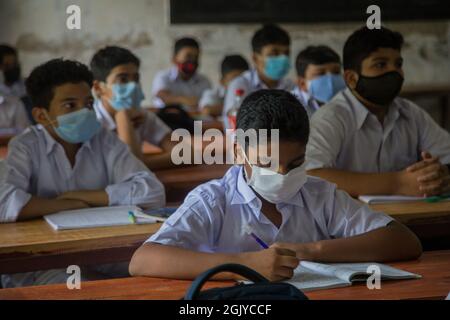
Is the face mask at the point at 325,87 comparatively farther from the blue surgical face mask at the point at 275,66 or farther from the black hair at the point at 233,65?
the black hair at the point at 233,65

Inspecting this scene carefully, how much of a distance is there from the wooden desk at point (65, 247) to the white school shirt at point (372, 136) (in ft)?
3.22

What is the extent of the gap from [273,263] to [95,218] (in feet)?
3.07

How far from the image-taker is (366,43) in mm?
3273

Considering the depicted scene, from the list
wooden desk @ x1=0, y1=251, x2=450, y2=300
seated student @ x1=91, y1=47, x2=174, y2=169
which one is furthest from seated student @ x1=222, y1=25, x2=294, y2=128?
wooden desk @ x1=0, y1=251, x2=450, y2=300

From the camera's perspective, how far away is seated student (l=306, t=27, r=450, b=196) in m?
3.23

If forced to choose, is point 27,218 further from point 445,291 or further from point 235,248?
point 445,291

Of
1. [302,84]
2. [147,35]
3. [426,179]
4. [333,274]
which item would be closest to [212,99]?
[147,35]

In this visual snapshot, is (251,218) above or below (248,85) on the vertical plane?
below

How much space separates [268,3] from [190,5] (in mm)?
855

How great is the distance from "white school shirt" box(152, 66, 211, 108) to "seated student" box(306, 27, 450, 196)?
471 cm

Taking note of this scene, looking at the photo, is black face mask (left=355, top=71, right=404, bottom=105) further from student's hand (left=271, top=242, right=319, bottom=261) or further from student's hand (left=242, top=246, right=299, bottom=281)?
student's hand (left=242, top=246, right=299, bottom=281)

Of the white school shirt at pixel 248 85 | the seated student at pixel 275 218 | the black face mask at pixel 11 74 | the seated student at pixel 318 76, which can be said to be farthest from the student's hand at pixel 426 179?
the black face mask at pixel 11 74

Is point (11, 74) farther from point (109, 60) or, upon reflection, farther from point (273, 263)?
point (273, 263)
